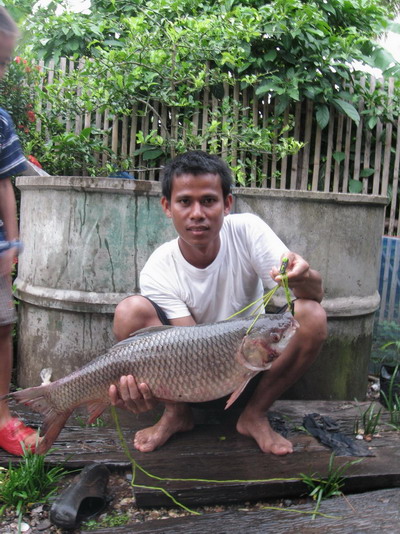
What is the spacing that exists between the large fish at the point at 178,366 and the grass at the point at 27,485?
8.1 inches

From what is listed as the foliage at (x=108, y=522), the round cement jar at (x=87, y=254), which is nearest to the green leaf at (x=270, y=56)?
the round cement jar at (x=87, y=254)

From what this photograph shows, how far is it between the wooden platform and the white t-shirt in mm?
667

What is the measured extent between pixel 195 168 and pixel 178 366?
3.28 ft

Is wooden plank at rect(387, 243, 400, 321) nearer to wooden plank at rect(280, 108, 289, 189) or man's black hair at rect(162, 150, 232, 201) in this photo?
wooden plank at rect(280, 108, 289, 189)

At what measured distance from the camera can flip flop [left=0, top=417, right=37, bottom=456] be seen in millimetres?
2592

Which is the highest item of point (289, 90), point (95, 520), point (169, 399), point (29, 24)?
point (29, 24)

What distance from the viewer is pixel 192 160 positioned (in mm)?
2590

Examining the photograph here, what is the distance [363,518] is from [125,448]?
1.14m

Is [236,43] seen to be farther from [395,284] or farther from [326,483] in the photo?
[326,483]

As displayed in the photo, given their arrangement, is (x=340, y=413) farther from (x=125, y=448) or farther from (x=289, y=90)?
(x=289, y=90)

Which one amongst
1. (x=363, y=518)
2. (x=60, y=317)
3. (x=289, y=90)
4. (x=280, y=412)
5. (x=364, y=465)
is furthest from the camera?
(x=289, y=90)

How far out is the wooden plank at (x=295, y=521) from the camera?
76.9 inches

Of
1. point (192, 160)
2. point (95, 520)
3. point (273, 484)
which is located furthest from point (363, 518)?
point (192, 160)

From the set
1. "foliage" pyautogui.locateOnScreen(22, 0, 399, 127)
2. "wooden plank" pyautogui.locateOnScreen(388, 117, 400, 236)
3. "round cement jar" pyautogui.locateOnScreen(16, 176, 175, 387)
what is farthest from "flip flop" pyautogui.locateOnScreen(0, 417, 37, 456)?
"wooden plank" pyautogui.locateOnScreen(388, 117, 400, 236)
